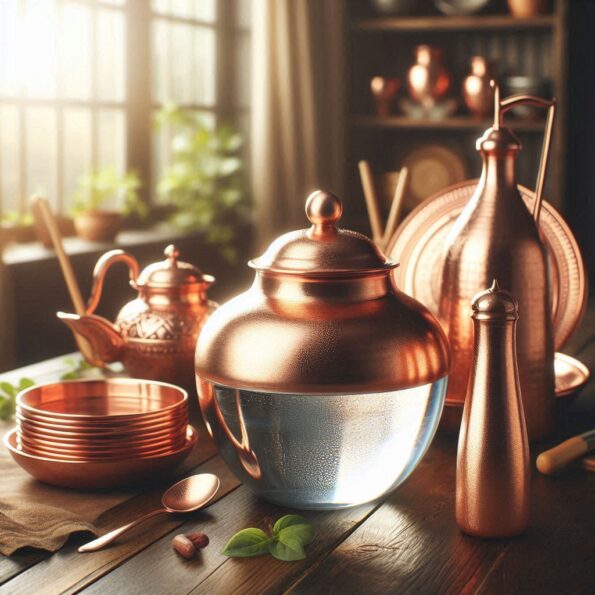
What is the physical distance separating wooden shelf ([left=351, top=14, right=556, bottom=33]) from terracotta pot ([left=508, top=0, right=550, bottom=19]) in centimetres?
3

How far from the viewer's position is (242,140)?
4316mm

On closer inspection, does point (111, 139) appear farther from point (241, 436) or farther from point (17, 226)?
point (241, 436)

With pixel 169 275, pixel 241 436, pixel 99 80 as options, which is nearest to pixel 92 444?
pixel 241 436

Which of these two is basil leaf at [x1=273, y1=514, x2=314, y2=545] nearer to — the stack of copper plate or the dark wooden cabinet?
the stack of copper plate

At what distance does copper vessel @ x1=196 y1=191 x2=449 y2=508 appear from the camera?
2.37ft

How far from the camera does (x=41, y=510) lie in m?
0.77

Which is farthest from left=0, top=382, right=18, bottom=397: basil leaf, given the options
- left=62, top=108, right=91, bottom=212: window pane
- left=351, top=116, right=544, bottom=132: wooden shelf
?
left=351, top=116, right=544, bottom=132: wooden shelf

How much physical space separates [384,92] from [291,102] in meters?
0.48

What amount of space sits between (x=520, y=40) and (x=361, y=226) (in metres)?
1.11

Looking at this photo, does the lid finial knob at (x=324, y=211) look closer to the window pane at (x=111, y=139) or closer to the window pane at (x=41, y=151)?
the window pane at (x=41, y=151)

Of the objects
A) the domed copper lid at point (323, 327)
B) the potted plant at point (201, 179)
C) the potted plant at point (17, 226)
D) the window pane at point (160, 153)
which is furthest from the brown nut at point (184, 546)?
the window pane at point (160, 153)

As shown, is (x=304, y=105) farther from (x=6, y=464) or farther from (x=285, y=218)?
(x=6, y=464)

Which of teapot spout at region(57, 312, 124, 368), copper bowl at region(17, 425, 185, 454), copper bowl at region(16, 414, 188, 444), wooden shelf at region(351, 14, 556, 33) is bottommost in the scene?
copper bowl at region(17, 425, 185, 454)

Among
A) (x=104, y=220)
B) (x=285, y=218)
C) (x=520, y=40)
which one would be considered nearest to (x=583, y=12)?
(x=520, y=40)
